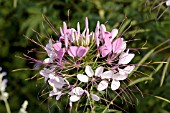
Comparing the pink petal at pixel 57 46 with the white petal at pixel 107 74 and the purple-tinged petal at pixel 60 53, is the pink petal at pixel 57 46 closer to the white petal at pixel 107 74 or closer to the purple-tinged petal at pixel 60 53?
the purple-tinged petal at pixel 60 53

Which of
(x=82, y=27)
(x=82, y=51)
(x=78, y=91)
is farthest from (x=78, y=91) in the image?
(x=82, y=27)

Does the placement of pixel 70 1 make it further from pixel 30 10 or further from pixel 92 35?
pixel 92 35

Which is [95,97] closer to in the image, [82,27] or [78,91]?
[78,91]

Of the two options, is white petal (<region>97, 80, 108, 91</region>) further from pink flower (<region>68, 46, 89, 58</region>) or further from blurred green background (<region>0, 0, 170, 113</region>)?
blurred green background (<region>0, 0, 170, 113</region>)

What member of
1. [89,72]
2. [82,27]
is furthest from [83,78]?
[82,27]

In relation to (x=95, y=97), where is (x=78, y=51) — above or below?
above

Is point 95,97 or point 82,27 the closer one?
point 95,97

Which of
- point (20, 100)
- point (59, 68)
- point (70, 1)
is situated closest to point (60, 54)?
point (59, 68)

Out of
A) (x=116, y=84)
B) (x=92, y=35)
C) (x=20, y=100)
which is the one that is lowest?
(x=20, y=100)

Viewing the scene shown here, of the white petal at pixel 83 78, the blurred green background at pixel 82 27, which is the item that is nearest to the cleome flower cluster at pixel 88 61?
the white petal at pixel 83 78
